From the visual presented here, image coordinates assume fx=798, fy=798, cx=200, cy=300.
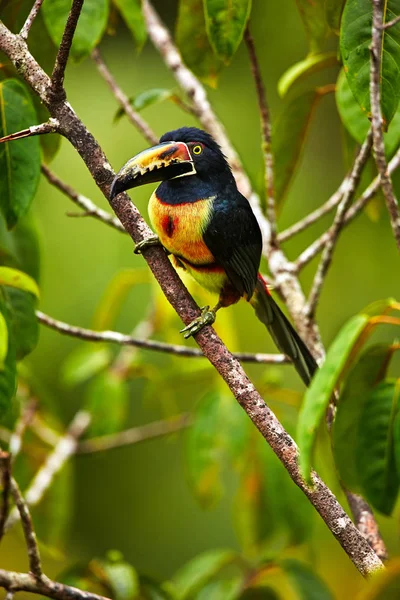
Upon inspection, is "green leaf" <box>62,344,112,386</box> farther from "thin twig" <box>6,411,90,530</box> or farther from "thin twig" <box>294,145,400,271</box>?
"thin twig" <box>294,145,400,271</box>

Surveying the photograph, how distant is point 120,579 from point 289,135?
124 centimetres

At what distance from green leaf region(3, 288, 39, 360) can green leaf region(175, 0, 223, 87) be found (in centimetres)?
73

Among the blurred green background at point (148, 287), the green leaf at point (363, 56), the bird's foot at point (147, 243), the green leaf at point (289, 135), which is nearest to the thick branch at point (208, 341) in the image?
the bird's foot at point (147, 243)

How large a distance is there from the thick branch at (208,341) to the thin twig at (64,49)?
25 mm

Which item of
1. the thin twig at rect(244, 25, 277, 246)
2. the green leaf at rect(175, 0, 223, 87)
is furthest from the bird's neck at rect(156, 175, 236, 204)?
the green leaf at rect(175, 0, 223, 87)

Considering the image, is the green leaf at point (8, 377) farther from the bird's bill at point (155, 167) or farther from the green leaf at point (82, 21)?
the green leaf at point (82, 21)

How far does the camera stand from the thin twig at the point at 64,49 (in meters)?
1.42

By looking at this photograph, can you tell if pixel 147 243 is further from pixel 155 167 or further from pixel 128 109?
pixel 128 109

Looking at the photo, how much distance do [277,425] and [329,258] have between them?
719mm

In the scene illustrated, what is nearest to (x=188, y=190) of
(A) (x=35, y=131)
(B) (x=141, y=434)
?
(A) (x=35, y=131)

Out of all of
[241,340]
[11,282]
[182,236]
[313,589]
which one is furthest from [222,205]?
[241,340]

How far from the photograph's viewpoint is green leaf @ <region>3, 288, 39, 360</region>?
175 cm

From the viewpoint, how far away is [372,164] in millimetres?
2072

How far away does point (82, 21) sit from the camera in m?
1.75
